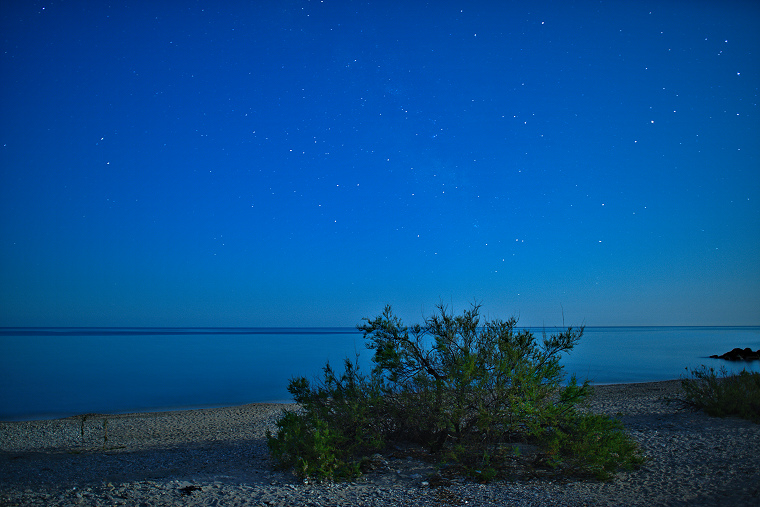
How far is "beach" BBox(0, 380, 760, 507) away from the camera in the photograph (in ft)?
17.2

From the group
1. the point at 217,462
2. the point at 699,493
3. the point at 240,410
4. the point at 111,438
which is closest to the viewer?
the point at 699,493

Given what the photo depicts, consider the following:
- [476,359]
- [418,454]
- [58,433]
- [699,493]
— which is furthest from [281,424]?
[58,433]

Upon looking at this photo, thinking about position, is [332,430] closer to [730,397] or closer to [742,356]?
[730,397]

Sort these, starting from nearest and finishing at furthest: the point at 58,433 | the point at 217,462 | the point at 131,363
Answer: the point at 217,462 < the point at 58,433 < the point at 131,363

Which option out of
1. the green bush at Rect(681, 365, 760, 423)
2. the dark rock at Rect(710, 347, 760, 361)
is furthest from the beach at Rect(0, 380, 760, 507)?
the dark rock at Rect(710, 347, 760, 361)

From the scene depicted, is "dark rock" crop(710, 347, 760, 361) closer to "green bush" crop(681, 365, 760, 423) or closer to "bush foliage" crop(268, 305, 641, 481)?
"green bush" crop(681, 365, 760, 423)

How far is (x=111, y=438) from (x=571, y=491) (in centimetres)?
1073

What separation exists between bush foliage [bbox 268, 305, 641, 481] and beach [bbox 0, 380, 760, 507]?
320mm

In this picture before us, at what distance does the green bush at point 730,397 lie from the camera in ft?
29.1

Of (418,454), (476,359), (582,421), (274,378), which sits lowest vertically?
(274,378)

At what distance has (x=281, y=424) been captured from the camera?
6352mm

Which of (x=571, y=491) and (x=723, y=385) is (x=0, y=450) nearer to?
(x=571, y=491)

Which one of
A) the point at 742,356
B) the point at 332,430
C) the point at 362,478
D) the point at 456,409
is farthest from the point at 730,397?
the point at 742,356

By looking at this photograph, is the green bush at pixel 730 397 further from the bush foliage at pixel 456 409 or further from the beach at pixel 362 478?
the bush foliage at pixel 456 409
